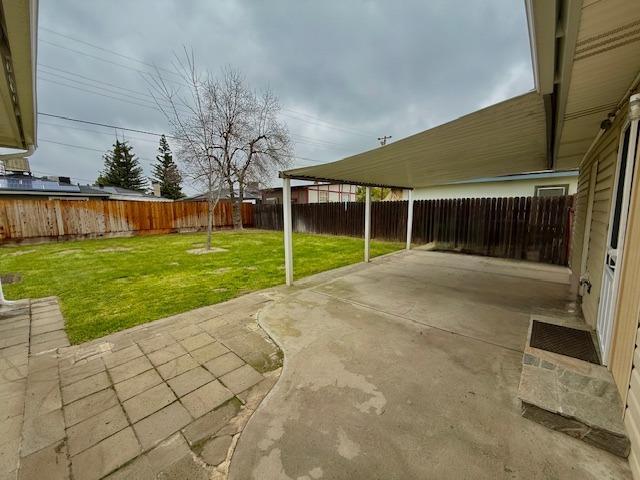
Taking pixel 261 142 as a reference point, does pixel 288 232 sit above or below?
below

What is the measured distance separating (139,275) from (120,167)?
30.3 meters

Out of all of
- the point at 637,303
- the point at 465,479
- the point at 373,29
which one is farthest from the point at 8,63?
the point at 373,29

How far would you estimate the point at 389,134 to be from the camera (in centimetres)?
1995

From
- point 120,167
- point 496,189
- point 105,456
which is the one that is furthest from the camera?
point 120,167

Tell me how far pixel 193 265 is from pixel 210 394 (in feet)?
15.4

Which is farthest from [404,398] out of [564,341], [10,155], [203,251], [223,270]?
[203,251]

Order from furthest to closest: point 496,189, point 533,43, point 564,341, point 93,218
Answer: point 93,218 → point 496,189 → point 564,341 → point 533,43

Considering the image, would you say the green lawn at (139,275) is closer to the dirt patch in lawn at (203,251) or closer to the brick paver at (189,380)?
the dirt patch in lawn at (203,251)

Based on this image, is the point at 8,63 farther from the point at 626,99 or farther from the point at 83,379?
the point at 626,99

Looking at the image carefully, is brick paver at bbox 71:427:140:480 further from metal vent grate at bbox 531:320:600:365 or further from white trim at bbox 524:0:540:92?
metal vent grate at bbox 531:320:600:365

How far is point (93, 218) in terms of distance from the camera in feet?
34.4

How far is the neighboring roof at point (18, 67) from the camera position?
4.38 ft

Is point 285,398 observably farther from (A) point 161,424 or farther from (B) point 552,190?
(B) point 552,190

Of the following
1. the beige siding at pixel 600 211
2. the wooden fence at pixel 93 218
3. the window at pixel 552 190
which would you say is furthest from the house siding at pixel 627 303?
the wooden fence at pixel 93 218
